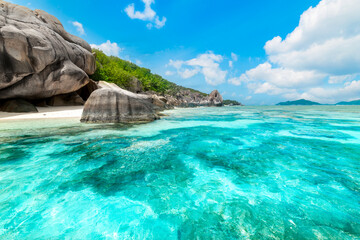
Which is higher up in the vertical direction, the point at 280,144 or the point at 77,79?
the point at 77,79

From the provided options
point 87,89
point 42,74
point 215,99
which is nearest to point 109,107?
point 42,74

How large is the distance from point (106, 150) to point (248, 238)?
5.11 m

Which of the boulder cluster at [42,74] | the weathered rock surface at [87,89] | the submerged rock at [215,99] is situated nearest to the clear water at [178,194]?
the boulder cluster at [42,74]

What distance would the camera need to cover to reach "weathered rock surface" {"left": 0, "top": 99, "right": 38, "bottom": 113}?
1527 centimetres

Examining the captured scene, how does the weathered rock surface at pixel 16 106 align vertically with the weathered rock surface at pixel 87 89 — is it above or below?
below

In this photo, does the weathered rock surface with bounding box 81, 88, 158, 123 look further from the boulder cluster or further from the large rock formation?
the large rock formation

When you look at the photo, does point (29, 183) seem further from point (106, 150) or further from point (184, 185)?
point (184, 185)

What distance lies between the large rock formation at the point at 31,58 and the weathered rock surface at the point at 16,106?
1.84ft

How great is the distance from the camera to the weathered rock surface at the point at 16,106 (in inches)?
601

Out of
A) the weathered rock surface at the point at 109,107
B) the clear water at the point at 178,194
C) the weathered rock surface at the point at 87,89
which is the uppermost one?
the weathered rock surface at the point at 87,89

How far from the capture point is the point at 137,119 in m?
12.2

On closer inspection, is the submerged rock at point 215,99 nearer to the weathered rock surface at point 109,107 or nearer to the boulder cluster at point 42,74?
the boulder cluster at point 42,74

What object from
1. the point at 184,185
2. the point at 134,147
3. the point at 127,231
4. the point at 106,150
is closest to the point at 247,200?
the point at 184,185

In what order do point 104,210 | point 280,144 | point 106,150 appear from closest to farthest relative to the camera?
point 104,210, point 106,150, point 280,144
